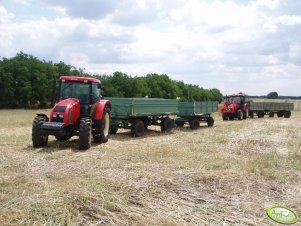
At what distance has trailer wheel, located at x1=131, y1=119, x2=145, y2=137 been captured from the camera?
1689 centimetres

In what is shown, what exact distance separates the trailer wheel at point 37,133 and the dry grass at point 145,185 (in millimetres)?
236

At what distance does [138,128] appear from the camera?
17.1 metres

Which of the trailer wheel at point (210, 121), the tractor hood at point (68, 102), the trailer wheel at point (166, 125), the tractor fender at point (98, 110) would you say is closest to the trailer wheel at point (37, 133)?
the tractor hood at point (68, 102)

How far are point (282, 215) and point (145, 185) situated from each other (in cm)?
254

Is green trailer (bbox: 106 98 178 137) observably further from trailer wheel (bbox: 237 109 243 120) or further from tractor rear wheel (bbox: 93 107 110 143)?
trailer wheel (bbox: 237 109 243 120)

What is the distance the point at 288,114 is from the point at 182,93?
3965 cm

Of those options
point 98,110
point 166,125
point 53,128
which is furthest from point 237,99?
point 53,128

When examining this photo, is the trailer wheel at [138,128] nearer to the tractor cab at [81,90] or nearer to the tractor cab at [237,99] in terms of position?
the tractor cab at [81,90]

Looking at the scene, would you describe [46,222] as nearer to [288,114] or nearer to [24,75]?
[288,114]

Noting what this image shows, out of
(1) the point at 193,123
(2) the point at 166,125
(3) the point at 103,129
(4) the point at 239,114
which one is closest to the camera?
(3) the point at 103,129

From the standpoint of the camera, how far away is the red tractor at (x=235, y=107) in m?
31.1

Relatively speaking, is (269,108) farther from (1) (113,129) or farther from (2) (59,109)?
(2) (59,109)

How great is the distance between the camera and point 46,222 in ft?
18.3

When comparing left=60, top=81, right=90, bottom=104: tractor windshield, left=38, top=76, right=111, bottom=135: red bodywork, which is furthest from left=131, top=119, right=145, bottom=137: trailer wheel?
left=60, top=81, right=90, bottom=104: tractor windshield
